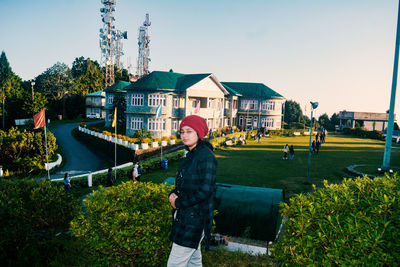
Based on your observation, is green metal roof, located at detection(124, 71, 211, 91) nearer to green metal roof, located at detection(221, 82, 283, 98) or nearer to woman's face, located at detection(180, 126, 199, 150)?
green metal roof, located at detection(221, 82, 283, 98)

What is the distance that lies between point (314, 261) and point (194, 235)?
170cm

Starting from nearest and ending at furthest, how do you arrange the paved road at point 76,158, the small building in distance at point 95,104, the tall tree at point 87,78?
the paved road at point 76,158
the small building in distance at point 95,104
the tall tree at point 87,78

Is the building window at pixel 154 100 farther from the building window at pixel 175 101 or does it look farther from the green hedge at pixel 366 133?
the green hedge at pixel 366 133

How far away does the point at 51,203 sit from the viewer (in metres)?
6.80

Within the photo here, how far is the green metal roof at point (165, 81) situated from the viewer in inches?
1440

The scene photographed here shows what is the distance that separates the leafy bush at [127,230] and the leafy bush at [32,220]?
1.53 m

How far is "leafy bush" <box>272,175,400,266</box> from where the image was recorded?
10.0 ft

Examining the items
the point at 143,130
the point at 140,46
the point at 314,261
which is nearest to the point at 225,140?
the point at 143,130

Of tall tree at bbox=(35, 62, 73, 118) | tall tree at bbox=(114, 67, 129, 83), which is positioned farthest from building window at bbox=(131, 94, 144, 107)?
tall tree at bbox=(114, 67, 129, 83)

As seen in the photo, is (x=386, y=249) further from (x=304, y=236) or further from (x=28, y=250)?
(x=28, y=250)

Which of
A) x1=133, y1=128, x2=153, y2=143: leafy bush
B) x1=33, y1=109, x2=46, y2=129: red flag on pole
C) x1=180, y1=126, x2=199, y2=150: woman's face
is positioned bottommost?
x1=133, y1=128, x2=153, y2=143: leafy bush

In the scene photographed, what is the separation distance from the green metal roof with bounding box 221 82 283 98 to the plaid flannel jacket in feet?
167

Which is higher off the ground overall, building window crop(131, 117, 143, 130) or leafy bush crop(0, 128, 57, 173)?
building window crop(131, 117, 143, 130)

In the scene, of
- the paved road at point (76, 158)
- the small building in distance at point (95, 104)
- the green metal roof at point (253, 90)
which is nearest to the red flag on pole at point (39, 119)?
the paved road at point (76, 158)
